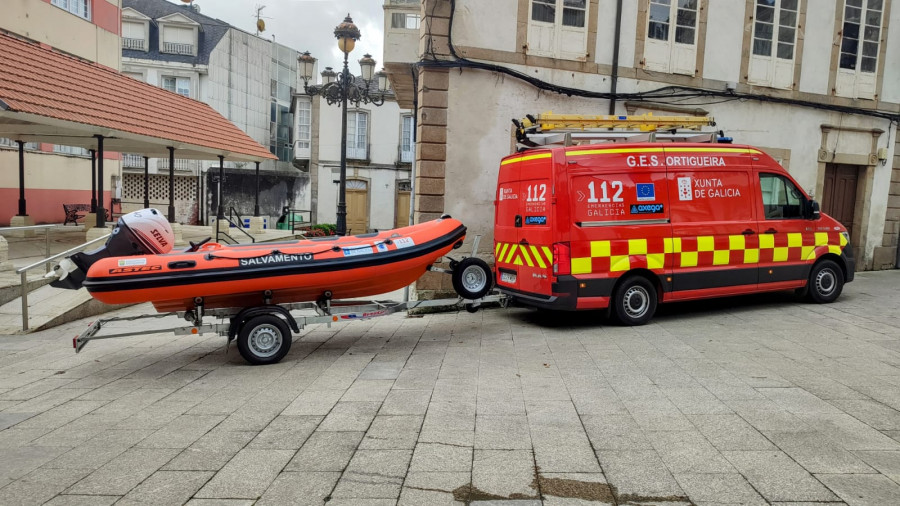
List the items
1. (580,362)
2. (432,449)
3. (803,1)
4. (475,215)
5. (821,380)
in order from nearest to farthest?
(432,449) < (821,380) < (580,362) < (475,215) < (803,1)

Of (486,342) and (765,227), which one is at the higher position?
(765,227)

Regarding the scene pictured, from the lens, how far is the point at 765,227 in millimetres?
8906

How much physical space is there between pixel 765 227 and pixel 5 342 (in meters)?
9.96

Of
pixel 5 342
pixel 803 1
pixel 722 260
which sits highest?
pixel 803 1

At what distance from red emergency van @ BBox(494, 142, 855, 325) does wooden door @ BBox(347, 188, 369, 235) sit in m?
24.1

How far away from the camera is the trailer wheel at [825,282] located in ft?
31.2

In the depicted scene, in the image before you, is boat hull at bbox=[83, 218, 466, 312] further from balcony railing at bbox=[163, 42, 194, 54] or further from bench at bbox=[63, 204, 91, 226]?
balcony railing at bbox=[163, 42, 194, 54]

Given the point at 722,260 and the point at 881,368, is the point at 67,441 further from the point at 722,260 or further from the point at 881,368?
the point at 722,260

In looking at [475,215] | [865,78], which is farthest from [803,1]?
[475,215]

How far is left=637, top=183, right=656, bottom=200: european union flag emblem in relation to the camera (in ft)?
26.8

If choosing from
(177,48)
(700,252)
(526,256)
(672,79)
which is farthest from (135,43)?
(700,252)

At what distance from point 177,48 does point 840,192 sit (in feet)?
106

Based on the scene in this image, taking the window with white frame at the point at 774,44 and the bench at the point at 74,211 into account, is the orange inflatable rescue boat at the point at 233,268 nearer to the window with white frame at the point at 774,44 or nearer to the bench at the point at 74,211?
the window with white frame at the point at 774,44

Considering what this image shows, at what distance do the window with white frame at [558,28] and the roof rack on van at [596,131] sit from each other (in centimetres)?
213
